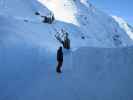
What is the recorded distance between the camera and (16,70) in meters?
17.3

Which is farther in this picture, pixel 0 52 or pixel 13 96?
pixel 0 52

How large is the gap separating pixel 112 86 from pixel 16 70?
291 inches

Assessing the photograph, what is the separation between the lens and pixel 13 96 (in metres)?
11.0

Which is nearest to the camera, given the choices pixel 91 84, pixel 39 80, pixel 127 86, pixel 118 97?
pixel 118 97

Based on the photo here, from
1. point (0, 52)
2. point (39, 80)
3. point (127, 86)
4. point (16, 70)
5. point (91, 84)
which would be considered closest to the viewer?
point (127, 86)

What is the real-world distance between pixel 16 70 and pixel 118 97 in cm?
851

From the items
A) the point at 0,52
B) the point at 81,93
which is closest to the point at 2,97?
the point at 81,93

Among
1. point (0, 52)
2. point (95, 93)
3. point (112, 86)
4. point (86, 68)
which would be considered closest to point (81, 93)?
point (95, 93)

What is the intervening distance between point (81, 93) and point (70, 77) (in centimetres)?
373

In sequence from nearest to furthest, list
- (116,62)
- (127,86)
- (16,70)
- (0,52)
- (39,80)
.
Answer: (127,86), (39,80), (116,62), (16,70), (0,52)

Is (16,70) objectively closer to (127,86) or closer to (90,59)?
(90,59)

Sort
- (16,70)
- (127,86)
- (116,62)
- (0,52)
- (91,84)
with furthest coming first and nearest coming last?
(0,52) < (16,70) < (116,62) < (91,84) < (127,86)

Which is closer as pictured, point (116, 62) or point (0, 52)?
point (116, 62)

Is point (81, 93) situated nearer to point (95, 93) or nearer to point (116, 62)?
point (95, 93)
